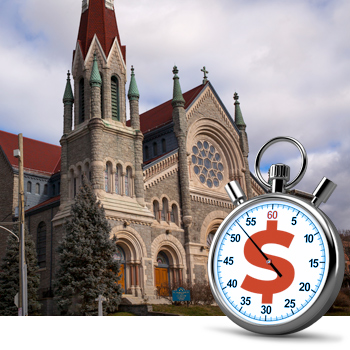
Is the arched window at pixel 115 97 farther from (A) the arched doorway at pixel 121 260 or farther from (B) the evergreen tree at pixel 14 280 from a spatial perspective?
(B) the evergreen tree at pixel 14 280

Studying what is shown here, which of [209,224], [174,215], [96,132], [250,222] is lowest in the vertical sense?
[250,222]

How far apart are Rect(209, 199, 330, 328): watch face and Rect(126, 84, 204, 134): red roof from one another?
30.3 m

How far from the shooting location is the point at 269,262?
288cm

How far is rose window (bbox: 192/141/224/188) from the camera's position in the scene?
33.2m

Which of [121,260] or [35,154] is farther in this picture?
[35,154]

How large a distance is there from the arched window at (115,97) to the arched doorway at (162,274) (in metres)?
9.14

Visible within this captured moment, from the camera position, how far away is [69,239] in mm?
22266

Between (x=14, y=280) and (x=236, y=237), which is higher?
(x=14, y=280)

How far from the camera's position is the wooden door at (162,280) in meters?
27.5

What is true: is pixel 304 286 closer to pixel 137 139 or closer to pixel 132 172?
pixel 132 172

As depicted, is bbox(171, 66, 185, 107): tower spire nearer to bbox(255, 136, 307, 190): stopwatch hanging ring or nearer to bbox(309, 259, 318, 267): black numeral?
bbox(255, 136, 307, 190): stopwatch hanging ring

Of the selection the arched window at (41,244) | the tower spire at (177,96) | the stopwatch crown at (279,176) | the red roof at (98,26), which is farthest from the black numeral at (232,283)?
the tower spire at (177,96)

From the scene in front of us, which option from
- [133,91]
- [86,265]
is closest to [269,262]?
Result: [86,265]

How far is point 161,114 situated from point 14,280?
17.8m
